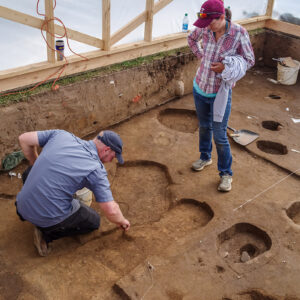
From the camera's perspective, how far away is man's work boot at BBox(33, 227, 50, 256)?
3719mm

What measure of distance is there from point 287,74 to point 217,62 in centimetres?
471

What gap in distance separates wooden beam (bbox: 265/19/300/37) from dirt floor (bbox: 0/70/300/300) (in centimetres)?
367

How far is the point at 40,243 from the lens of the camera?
3736 mm

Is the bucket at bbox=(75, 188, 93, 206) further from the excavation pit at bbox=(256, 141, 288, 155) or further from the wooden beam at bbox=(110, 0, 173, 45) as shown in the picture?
the excavation pit at bbox=(256, 141, 288, 155)

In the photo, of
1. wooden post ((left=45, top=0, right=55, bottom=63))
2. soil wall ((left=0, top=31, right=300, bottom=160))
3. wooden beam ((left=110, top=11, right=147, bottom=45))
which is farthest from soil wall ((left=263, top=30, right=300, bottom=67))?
wooden post ((left=45, top=0, right=55, bottom=63))

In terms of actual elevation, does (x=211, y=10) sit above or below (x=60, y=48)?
above

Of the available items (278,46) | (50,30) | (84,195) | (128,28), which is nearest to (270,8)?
(278,46)

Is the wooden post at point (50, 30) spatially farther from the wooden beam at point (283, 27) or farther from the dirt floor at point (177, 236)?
the wooden beam at point (283, 27)

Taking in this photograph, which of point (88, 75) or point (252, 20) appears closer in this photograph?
point (88, 75)

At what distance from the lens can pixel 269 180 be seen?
511cm

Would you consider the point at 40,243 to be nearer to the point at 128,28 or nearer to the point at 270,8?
the point at 128,28

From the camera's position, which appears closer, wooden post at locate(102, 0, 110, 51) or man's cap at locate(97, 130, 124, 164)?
man's cap at locate(97, 130, 124, 164)

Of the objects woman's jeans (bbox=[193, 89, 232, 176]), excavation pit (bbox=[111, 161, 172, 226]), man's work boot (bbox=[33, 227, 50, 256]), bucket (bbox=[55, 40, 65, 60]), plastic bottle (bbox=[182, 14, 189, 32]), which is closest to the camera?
man's work boot (bbox=[33, 227, 50, 256])

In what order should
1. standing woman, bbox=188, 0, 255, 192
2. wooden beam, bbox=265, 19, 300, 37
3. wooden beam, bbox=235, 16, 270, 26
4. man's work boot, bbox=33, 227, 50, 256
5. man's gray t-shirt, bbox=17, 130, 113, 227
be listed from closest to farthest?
man's gray t-shirt, bbox=17, 130, 113, 227, man's work boot, bbox=33, 227, 50, 256, standing woman, bbox=188, 0, 255, 192, wooden beam, bbox=235, 16, 270, 26, wooden beam, bbox=265, 19, 300, 37
